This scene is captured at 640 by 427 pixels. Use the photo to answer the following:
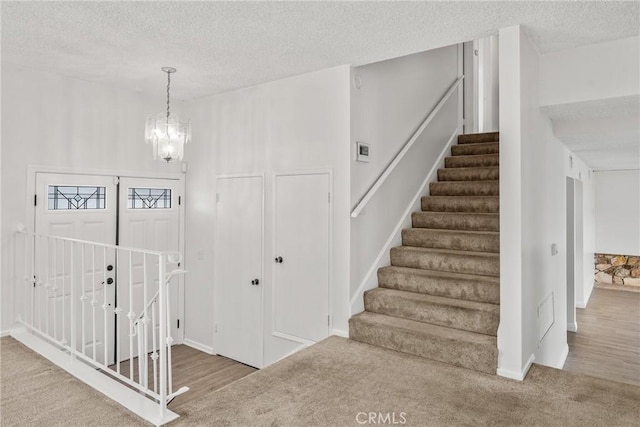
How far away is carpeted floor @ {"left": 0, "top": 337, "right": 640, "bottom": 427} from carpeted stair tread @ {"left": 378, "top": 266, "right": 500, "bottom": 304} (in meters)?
0.68

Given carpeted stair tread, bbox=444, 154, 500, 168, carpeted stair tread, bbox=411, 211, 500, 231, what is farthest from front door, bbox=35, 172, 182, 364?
carpeted stair tread, bbox=444, 154, 500, 168

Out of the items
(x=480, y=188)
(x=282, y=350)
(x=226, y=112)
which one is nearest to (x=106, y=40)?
(x=226, y=112)

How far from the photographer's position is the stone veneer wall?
A: 28.7 ft

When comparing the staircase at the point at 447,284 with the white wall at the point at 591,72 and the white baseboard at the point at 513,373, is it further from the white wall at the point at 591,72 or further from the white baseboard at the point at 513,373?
the white wall at the point at 591,72

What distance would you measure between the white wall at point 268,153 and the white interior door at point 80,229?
0.97m

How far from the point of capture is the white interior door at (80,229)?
3988mm

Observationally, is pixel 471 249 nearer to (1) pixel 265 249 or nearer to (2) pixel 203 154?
(1) pixel 265 249

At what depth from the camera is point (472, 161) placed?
5.27 m

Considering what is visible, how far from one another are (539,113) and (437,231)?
149cm

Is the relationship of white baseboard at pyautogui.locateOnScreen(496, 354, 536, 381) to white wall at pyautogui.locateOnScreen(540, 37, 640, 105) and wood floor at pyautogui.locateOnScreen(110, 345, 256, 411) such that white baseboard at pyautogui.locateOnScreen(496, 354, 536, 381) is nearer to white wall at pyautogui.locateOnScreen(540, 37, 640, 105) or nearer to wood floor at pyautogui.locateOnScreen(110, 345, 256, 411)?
white wall at pyautogui.locateOnScreen(540, 37, 640, 105)

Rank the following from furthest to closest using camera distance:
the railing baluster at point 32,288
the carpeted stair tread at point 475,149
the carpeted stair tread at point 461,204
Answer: the carpeted stair tread at point 475,149 → the carpeted stair tread at point 461,204 → the railing baluster at point 32,288

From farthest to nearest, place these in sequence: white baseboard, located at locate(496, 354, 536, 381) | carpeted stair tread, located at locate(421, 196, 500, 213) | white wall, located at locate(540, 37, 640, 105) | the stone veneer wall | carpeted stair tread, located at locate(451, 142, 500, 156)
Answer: the stone veneer wall → carpeted stair tread, located at locate(451, 142, 500, 156) → carpeted stair tread, located at locate(421, 196, 500, 213) → white wall, located at locate(540, 37, 640, 105) → white baseboard, located at locate(496, 354, 536, 381)

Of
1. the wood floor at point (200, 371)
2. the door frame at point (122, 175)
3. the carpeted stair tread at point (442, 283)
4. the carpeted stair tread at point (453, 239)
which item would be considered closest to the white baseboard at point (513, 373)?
the carpeted stair tread at point (442, 283)

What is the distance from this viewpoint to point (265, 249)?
436cm
